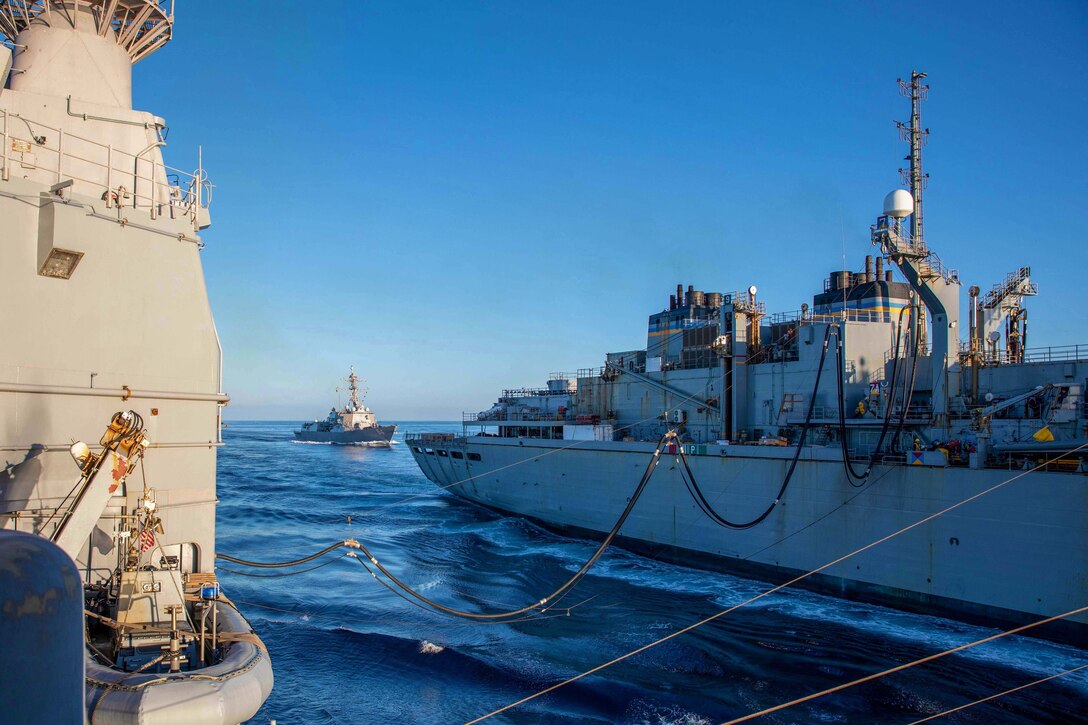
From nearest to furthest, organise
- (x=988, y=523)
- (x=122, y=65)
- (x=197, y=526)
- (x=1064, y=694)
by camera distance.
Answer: (x=197, y=526), (x=122, y=65), (x=1064, y=694), (x=988, y=523)

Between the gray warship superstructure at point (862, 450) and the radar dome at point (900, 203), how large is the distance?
58 millimetres

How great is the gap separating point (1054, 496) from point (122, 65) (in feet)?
65.7

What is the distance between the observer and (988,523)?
16281 mm

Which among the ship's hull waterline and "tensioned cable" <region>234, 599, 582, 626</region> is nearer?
the ship's hull waterline

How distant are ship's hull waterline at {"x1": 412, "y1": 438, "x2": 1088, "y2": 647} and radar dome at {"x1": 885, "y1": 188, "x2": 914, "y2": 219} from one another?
7.05m

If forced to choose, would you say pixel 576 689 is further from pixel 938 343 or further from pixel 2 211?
pixel 938 343

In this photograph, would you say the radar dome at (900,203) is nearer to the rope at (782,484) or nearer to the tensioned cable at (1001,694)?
the rope at (782,484)

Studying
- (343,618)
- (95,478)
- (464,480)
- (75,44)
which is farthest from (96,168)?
(464,480)

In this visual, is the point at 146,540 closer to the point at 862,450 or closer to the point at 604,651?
the point at 604,651

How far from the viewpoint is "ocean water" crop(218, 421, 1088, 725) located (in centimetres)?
1266

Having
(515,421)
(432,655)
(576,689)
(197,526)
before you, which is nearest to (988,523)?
(576,689)

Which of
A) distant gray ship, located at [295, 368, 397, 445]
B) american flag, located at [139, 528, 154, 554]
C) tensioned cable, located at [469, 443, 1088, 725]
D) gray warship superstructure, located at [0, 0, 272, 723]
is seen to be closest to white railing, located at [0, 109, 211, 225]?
gray warship superstructure, located at [0, 0, 272, 723]

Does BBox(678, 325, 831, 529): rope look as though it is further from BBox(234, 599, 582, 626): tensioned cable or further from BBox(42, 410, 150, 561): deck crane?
BBox(42, 410, 150, 561): deck crane

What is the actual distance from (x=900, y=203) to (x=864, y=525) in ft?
29.6
